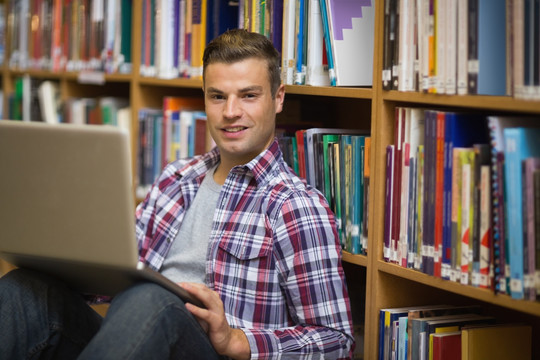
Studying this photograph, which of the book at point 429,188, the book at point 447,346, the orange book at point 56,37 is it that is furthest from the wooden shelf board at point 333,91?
the orange book at point 56,37

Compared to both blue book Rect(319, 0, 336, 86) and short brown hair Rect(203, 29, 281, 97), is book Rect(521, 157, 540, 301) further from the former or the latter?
short brown hair Rect(203, 29, 281, 97)

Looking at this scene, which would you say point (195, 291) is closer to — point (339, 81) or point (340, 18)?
point (339, 81)

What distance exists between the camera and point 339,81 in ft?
5.50

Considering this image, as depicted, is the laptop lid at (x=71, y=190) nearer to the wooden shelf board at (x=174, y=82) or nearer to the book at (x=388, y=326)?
the book at (x=388, y=326)

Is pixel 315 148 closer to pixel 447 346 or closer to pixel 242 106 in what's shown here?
pixel 242 106

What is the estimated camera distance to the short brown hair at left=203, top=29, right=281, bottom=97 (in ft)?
5.50

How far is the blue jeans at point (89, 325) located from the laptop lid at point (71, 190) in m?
0.12

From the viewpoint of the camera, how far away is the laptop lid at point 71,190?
123cm

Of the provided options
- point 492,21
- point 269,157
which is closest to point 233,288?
point 269,157

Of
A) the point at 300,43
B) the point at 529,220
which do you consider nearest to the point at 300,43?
the point at 300,43

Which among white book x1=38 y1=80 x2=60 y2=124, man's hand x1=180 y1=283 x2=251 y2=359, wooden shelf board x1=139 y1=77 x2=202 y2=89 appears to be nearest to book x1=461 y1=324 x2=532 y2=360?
man's hand x1=180 y1=283 x2=251 y2=359

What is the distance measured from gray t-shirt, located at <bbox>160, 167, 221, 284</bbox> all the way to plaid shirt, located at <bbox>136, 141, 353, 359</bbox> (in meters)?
0.05

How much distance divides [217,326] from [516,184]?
0.64 metres

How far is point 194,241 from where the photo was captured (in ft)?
5.61
